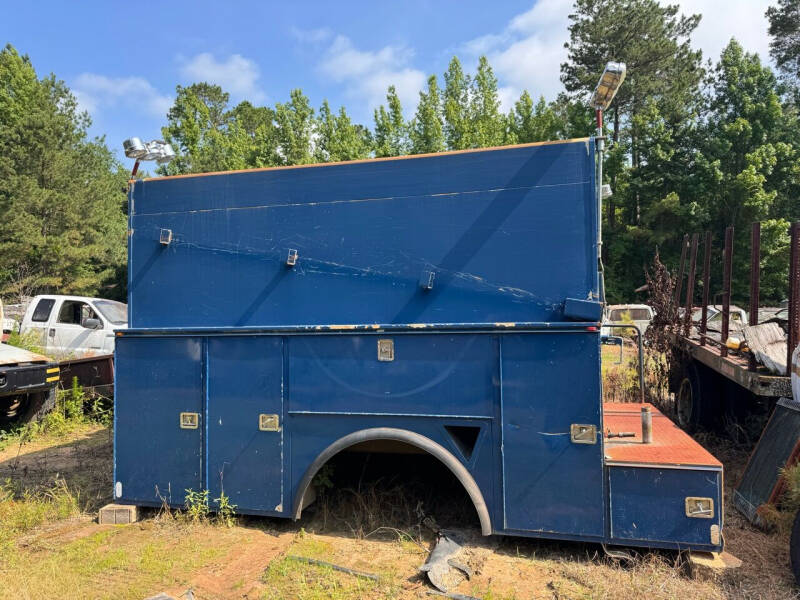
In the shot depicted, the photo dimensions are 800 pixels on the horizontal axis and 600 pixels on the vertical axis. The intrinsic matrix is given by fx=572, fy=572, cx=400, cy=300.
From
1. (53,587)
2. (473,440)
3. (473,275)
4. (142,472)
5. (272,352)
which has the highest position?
(473,275)

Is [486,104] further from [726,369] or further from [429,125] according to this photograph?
[726,369]

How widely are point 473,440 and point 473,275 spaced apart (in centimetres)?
120

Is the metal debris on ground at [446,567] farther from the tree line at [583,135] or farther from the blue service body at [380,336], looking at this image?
the tree line at [583,135]

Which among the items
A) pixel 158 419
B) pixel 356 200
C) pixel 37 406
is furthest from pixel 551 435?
pixel 37 406

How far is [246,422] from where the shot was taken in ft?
14.5

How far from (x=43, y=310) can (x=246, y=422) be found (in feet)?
29.1

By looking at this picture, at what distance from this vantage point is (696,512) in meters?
3.62

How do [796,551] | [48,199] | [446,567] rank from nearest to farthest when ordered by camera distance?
1. [796,551]
2. [446,567]
3. [48,199]

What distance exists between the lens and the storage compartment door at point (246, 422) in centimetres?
437

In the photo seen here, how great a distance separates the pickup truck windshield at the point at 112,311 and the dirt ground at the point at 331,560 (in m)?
6.01

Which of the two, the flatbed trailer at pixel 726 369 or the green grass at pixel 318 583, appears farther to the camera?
the flatbed trailer at pixel 726 369

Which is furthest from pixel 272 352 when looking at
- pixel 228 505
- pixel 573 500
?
pixel 573 500

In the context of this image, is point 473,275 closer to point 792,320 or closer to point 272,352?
point 272,352

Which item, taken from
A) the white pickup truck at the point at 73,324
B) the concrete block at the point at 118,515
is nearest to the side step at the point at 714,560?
the concrete block at the point at 118,515
